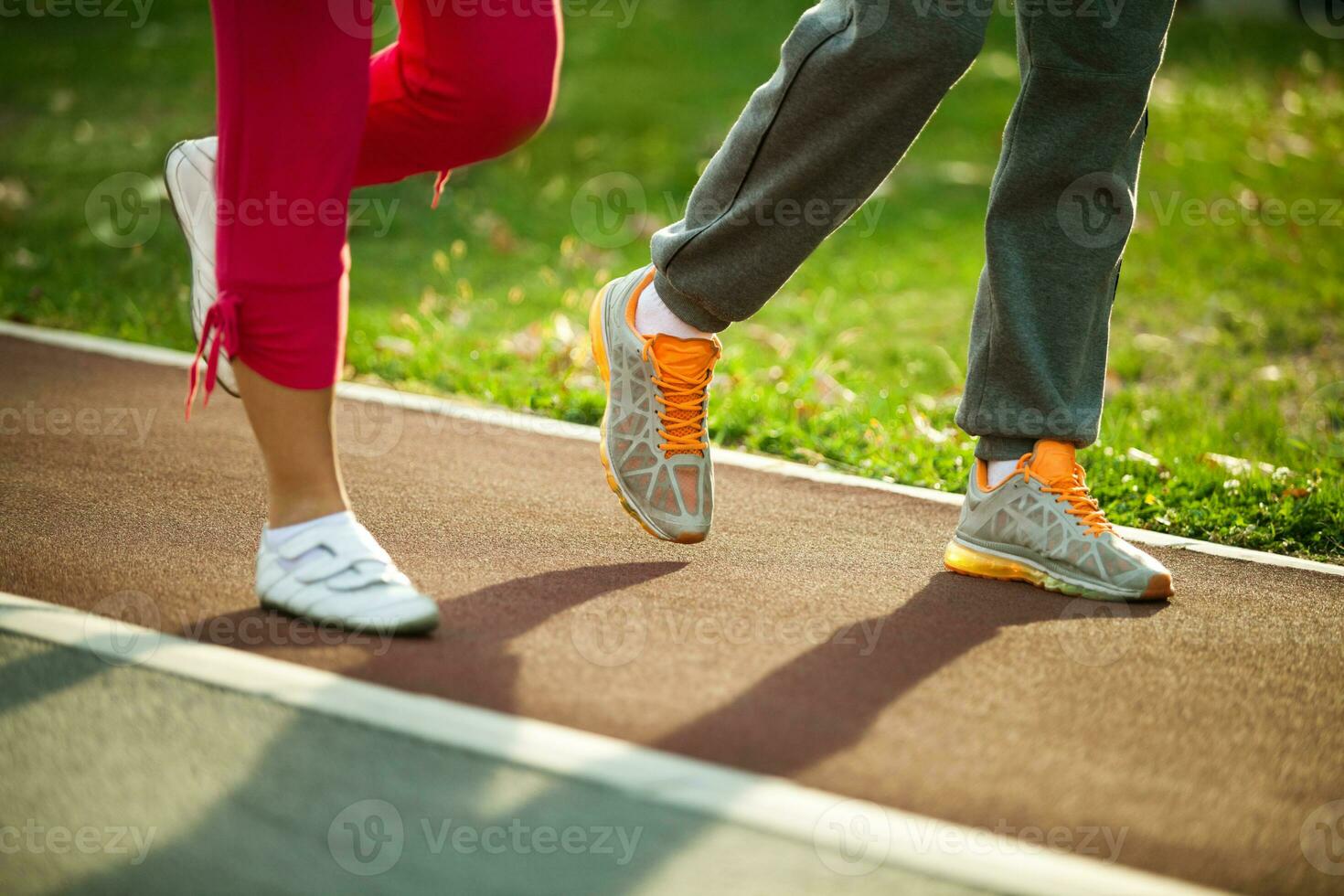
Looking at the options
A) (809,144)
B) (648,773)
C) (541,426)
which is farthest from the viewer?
(541,426)

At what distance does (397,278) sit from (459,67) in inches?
139

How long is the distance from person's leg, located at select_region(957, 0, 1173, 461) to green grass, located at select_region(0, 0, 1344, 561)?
0.82 meters

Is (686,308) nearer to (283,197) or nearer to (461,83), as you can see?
(461,83)

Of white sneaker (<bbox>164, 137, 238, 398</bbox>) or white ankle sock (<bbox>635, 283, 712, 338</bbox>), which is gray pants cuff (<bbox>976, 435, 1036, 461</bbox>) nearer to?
white ankle sock (<bbox>635, 283, 712, 338</bbox>)

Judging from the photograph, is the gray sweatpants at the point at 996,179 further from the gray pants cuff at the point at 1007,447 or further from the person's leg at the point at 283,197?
the person's leg at the point at 283,197

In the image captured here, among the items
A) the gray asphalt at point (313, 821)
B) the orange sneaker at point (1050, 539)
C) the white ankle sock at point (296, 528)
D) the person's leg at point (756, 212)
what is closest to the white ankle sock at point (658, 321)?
the person's leg at point (756, 212)

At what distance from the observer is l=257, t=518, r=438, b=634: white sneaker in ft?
7.60

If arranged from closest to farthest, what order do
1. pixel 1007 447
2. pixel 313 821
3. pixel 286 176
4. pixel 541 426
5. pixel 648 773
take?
pixel 313 821 < pixel 648 773 < pixel 286 176 < pixel 1007 447 < pixel 541 426

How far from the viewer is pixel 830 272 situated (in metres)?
6.12

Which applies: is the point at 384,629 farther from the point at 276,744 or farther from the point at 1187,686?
the point at 1187,686

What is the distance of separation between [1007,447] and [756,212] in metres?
0.75

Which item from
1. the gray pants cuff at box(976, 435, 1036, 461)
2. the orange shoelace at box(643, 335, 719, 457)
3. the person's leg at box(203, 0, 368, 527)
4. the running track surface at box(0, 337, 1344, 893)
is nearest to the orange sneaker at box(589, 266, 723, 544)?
the orange shoelace at box(643, 335, 719, 457)

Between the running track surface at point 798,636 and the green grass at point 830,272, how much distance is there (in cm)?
75

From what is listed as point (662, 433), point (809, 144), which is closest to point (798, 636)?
point (662, 433)
